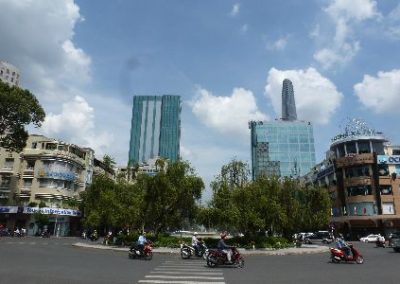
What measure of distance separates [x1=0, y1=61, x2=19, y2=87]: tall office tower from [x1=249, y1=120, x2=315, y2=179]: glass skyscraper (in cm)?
9359

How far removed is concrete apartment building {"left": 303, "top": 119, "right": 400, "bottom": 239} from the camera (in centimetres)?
6056

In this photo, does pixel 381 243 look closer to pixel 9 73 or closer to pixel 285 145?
pixel 285 145

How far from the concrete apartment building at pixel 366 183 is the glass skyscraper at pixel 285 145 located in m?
82.9

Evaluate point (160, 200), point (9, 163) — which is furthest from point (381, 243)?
point (9, 163)

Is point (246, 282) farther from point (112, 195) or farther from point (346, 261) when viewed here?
point (112, 195)

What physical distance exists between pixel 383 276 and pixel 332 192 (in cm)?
5844

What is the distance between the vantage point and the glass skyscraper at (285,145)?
497ft

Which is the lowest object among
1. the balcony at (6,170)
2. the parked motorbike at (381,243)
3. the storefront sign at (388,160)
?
the parked motorbike at (381,243)

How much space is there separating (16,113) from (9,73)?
108789 mm

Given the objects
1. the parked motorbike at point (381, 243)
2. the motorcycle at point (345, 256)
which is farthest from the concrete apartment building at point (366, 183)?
the motorcycle at point (345, 256)

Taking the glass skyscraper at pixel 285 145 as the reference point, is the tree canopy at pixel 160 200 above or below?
below

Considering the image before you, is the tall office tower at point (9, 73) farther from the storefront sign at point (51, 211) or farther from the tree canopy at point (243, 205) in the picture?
the tree canopy at point (243, 205)

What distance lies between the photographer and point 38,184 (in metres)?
61.9

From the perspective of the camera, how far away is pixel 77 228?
70.9 m
